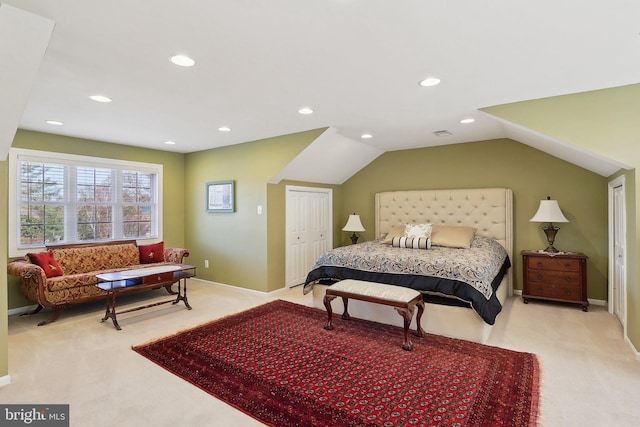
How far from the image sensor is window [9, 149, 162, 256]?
166 inches

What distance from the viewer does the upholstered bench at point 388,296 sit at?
2.99m

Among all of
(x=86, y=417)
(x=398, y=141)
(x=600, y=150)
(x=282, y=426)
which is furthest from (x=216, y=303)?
(x=600, y=150)

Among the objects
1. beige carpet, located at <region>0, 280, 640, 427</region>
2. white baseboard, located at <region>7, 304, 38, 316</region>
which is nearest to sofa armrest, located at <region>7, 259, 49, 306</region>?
beige carpet, located at <region>0, 280, 640, 427</region>

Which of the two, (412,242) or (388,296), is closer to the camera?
(388,296)

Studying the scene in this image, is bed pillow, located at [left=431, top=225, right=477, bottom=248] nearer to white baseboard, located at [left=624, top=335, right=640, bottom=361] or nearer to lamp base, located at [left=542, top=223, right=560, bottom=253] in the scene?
lamp base, located at [left=542, top=223, right=560, bottom=253]

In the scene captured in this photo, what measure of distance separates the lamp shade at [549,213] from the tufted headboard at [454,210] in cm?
45

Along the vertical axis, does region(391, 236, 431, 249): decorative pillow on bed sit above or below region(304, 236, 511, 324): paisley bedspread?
above

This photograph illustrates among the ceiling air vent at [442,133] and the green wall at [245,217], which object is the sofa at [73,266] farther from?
the ceiling air vent at [442,133]

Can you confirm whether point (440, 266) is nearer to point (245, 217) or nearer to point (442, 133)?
point (442, 133)

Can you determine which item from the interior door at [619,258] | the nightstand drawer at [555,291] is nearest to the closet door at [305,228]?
the nightstand drawer at [555,291]

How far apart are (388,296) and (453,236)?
1.93m

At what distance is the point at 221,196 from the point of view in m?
5.43

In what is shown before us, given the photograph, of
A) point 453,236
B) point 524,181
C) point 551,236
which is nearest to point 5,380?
point 453,236

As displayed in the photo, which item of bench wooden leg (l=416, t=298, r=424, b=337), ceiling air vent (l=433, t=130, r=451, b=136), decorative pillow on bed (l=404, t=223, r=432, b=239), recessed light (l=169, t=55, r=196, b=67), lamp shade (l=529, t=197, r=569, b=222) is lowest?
bench wooden leg (l=416, t=298, r=424, b=337)
